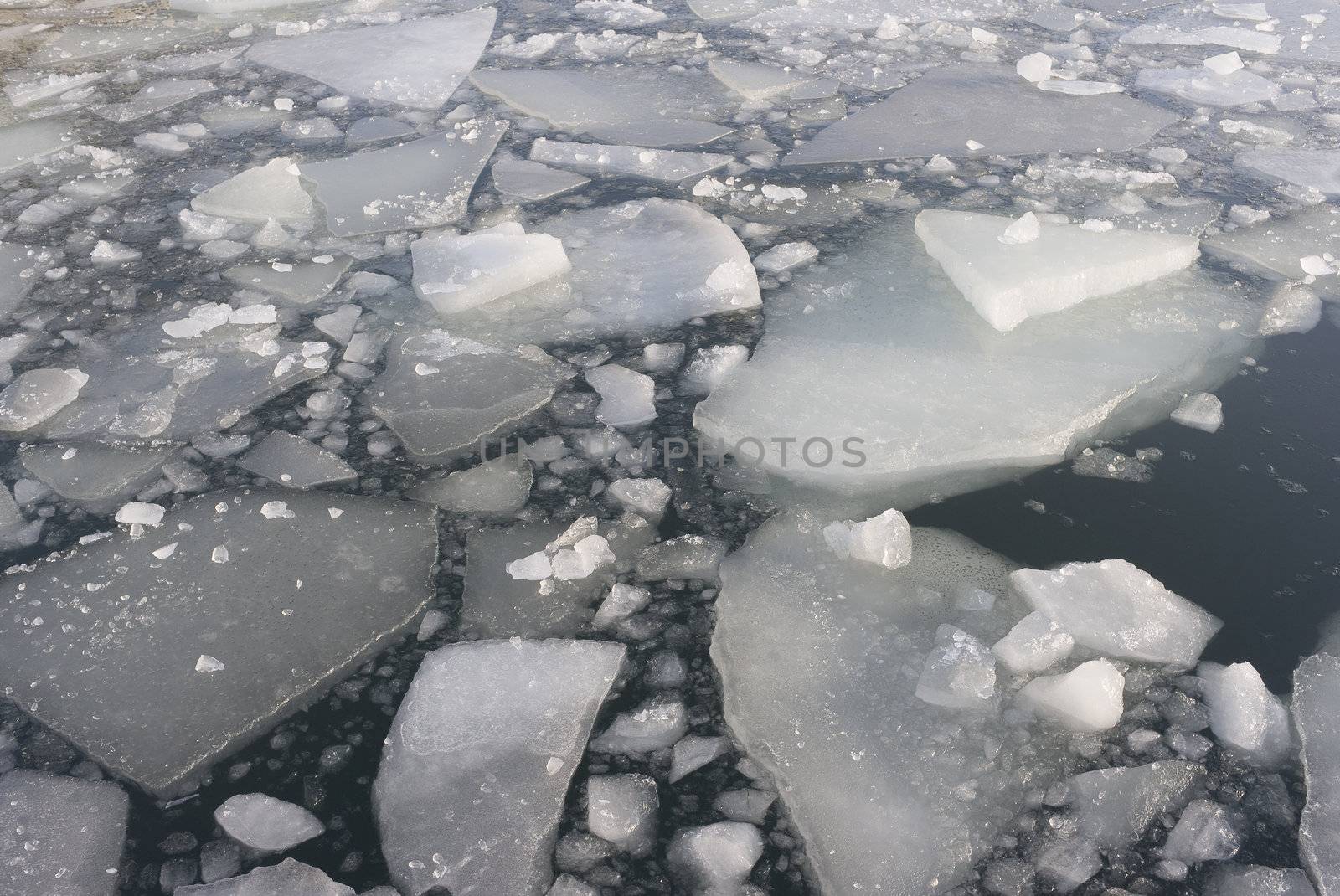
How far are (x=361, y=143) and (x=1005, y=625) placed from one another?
99.1 inches

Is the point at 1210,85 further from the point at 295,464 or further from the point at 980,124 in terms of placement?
the point at 295,464

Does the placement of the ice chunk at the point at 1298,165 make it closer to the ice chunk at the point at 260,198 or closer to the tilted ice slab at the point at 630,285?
the tilted ice slab at the point at 630,285

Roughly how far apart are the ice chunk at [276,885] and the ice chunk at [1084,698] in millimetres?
989

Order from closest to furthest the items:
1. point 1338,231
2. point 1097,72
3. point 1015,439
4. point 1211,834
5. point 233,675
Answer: point 1211,834 < point 233,675 < point 1015,439 < point 1338,231 < point 1097,72

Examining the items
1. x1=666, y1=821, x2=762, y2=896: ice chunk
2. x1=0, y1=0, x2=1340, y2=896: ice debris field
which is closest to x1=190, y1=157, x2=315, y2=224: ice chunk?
x1=0, y1=0, x2=1340, y2=896: ice debris field

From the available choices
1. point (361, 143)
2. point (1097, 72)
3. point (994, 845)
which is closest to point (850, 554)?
point (994, 845)

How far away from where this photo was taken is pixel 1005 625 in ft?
5.08

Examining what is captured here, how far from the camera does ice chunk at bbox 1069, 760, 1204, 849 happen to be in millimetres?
1289

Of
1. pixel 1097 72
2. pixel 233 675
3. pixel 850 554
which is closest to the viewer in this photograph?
pixel 233 675

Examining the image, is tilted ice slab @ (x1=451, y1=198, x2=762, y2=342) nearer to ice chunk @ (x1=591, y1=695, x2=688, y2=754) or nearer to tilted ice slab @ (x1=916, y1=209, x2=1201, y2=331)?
tilted ice slab @ (x1=916, y1=209, x2=1201, y2=331)

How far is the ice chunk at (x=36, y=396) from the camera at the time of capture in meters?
1.97

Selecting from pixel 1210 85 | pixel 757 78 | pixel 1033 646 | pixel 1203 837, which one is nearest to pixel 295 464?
pixel 1033 646

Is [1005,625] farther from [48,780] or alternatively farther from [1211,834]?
[48,780]

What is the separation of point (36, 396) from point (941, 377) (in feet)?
6.11
